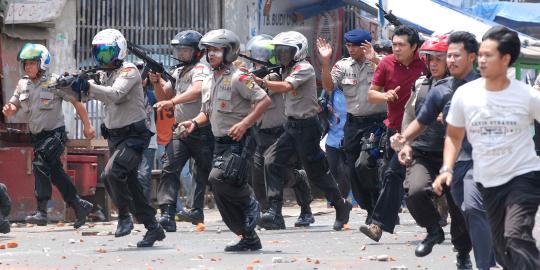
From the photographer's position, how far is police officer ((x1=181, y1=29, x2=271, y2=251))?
11164mm

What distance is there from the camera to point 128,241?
512 inches

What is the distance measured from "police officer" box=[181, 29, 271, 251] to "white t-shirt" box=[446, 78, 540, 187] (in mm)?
3364

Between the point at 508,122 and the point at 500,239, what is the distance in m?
0.68

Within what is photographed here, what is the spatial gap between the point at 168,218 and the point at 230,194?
2753 millimetres

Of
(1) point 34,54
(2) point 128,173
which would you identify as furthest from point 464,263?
(1) point 34,54

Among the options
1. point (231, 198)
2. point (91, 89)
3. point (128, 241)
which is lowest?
point (128, 241)

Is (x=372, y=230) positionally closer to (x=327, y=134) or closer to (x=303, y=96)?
(x=303, y=96)

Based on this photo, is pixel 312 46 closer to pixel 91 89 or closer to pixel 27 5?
pixel 27 5

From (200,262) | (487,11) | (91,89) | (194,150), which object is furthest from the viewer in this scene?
(487,11)

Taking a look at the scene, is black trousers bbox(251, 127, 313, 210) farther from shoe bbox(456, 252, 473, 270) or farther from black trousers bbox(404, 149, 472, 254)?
shoe bbox(456, 252, 473, 270)

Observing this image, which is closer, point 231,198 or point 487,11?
point 231,198

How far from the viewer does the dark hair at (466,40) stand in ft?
30.5

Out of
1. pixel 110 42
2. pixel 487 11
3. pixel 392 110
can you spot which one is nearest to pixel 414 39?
pixel 392 110

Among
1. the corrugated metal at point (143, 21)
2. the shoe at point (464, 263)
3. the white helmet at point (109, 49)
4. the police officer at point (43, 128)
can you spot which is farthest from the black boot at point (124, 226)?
the corrugated metal at point (143, 21)
